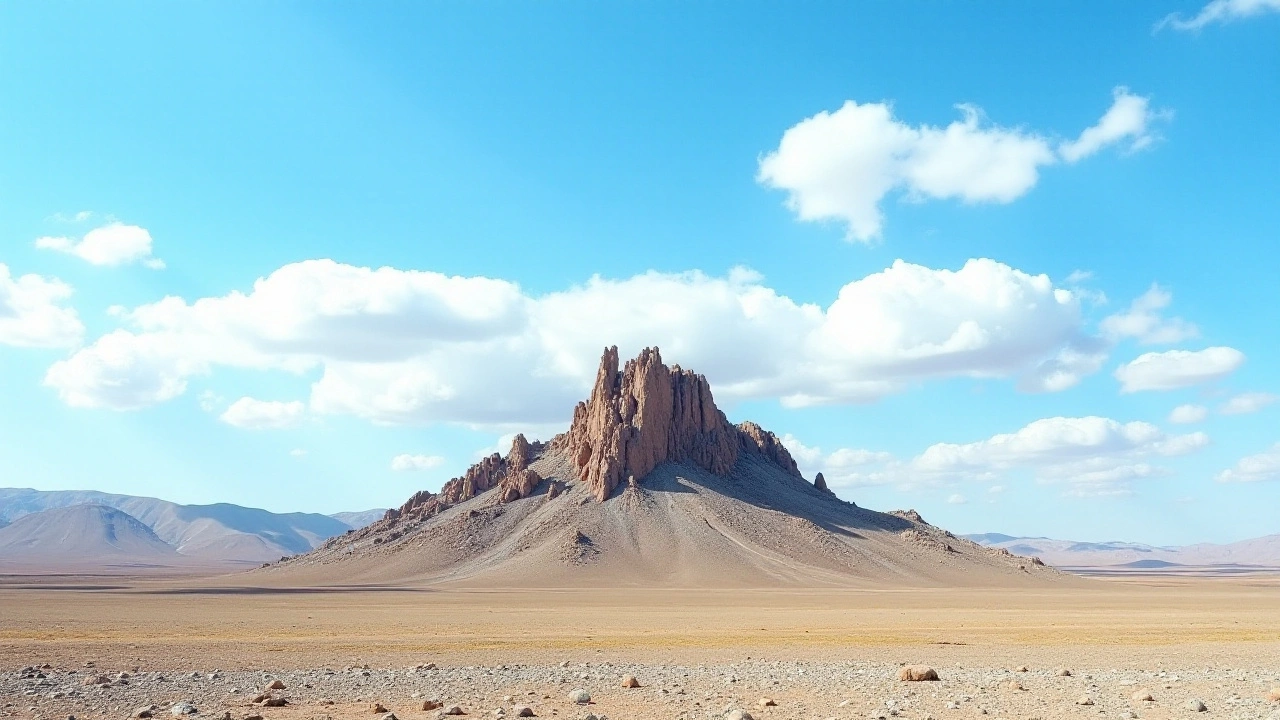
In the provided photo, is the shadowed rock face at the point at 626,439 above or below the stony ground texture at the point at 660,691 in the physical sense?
above

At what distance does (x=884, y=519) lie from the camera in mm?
169875

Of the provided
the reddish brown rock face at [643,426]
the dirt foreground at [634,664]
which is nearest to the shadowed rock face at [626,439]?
the reddish brown rock face at [643,426]

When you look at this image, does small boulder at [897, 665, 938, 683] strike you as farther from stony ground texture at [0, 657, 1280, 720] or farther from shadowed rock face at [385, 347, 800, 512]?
shadowed rock face at [385, 347, 800, 512]

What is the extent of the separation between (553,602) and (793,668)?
182 ft

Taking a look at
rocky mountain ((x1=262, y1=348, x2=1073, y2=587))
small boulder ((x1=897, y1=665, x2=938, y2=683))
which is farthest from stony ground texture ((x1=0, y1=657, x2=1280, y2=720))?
rocky mountain ((x1=262, y1=348, x2=1073, y2=587))

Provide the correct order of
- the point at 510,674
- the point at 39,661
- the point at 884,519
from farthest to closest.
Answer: the point at 884,519
the point at 39,661
the point at 510,674

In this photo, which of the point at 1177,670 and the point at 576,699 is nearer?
the point at 576,699

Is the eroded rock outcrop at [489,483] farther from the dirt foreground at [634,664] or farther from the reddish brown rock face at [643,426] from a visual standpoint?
the dirt foreground at [634,664]

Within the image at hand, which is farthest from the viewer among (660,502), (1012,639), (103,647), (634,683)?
(660,502)

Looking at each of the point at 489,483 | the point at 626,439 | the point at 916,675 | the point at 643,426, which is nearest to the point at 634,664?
the point at 916,675

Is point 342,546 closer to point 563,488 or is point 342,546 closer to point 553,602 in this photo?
point 563,488

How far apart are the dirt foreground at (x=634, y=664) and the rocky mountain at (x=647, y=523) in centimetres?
7182

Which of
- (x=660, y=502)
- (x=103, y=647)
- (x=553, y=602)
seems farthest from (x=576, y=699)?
(x=660, y=502)

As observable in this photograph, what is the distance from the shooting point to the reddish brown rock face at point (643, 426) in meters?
164
